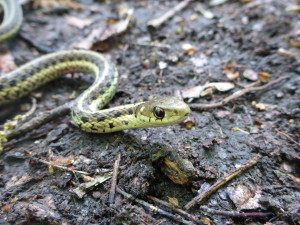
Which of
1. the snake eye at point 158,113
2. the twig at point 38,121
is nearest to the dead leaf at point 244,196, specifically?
the snake eye at point 158,113

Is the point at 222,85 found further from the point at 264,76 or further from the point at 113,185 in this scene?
the point at 113,185

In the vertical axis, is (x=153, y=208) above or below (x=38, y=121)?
below

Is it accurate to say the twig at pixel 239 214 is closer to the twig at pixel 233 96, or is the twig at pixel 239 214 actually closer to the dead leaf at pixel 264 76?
the twig at pixel 233 96

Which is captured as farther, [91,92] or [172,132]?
[91,92]

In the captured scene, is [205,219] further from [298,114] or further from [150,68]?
[150,68]

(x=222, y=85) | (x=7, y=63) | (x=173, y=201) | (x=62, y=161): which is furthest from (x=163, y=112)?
(x=7, y=63)
